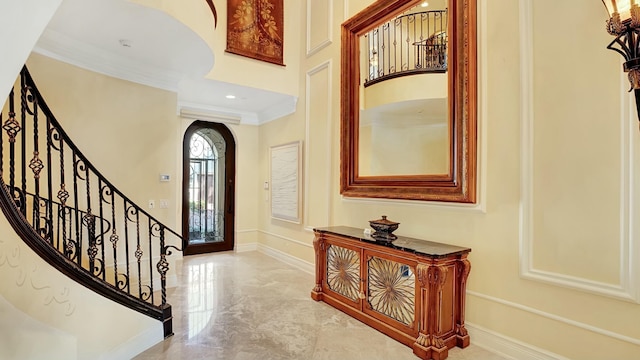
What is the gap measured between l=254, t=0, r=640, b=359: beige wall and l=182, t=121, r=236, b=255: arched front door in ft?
13.9

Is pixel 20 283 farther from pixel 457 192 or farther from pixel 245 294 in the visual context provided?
pixel 457 192

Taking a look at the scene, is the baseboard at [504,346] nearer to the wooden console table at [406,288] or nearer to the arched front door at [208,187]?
the wooden console table at [406,288]

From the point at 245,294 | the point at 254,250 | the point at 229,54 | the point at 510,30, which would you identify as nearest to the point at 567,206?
the point at 510,30

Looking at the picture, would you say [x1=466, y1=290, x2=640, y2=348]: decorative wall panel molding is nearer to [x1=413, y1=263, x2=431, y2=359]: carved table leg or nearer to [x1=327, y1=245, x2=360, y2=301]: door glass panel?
[x1=413, y1=263, x2=431, y2=359]: carved table leg

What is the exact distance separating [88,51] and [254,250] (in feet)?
13.8

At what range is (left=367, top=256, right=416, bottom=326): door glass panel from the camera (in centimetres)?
274

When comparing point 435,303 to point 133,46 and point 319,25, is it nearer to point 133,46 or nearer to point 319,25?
point 133,46

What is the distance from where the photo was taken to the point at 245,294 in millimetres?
3854

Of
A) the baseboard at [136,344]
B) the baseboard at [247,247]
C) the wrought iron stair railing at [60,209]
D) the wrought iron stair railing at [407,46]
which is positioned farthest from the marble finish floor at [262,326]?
the wrought iron stair railing at [407,46]

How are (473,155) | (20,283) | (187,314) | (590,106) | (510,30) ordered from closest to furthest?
(20,283), (590,106), (510,30), (473,155), (187,314)

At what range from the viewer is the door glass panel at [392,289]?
2.74 m

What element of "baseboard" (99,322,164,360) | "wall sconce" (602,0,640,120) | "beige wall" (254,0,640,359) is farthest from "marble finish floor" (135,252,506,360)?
"wall sconce" (602,0,640,120)

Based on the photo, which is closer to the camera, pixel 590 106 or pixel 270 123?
pixel 590 106

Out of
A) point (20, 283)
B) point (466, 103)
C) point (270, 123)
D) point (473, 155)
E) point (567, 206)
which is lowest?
point (20, 283)
